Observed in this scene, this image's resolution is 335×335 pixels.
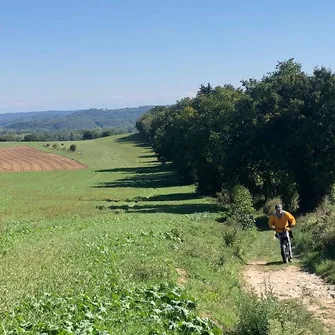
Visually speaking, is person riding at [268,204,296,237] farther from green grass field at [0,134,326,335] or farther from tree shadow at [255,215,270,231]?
tree shadow at [255,215,270,231]

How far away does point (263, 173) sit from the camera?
4028 cm

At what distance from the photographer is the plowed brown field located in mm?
95675

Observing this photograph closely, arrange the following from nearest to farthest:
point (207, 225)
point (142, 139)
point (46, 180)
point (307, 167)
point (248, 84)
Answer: point (207, 225) < point (307, 167) < point (248, 84) < point (46, 180) < point (142, 139)

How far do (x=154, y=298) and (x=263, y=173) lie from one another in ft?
99.8

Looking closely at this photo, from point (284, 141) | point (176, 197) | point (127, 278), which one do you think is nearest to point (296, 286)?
point (127, 278)

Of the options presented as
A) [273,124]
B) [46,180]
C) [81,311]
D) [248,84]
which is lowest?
[46,180]

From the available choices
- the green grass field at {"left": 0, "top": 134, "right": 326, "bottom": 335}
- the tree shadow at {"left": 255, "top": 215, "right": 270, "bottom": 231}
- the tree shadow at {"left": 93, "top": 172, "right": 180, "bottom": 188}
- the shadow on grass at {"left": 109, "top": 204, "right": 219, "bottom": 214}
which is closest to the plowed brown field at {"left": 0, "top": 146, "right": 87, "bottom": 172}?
the tree shadow at {"left": 93, "top": 172, "right": 180, "bottom": 188}

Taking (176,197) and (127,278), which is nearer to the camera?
(127,278)

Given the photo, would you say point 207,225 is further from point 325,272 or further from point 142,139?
point 142,139

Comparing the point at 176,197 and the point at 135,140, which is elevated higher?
the point at 135,140

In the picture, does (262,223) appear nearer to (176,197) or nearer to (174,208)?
(174,208)

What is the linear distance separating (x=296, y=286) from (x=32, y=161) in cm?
9589

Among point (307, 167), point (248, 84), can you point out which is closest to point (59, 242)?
point (307, 167)

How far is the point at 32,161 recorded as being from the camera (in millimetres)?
105875
